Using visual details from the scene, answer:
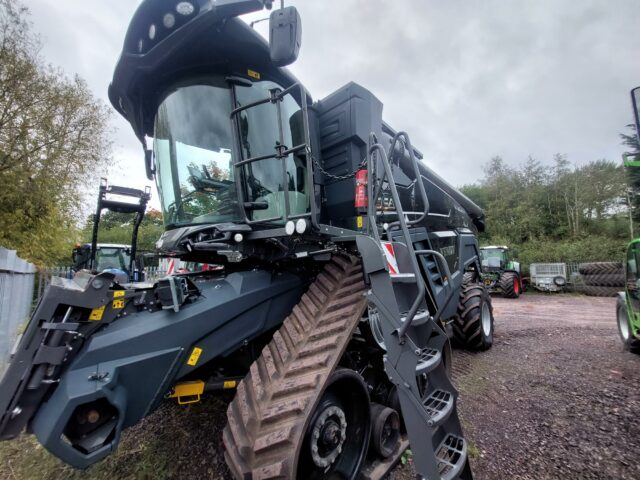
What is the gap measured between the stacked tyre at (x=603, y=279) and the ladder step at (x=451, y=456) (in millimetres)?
18541

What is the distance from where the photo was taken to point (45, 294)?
186 centimetres

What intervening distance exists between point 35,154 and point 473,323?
1310 cm

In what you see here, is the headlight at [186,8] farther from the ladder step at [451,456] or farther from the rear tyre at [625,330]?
the rear tyre at [625,330]

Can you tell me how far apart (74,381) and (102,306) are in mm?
414

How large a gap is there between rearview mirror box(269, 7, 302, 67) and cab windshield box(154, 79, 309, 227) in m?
0.69

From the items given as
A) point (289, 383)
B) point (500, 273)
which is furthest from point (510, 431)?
point (500, 273)

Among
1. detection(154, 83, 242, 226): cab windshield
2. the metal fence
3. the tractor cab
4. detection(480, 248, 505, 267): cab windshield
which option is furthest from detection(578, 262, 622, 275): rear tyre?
the metal fence

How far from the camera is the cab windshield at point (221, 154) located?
3004 millimetres

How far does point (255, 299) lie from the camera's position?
2652 mm

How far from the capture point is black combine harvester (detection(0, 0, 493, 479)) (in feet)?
6.22

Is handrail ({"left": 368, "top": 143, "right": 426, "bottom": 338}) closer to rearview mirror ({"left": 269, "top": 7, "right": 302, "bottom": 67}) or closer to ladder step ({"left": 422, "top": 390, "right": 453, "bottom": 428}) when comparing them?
ladder step ({"left": 422, "top": 390, "right": 453, "bottom": 428})

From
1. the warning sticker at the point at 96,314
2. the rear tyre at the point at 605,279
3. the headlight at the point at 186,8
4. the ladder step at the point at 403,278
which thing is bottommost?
the rear tyre at the point at 605,279

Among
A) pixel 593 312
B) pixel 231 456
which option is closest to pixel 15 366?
pixel 231 456

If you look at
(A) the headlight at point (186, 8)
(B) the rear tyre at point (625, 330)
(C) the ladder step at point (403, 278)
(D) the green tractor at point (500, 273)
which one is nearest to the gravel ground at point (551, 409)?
(B) the rear tyre at point (625, 330)
